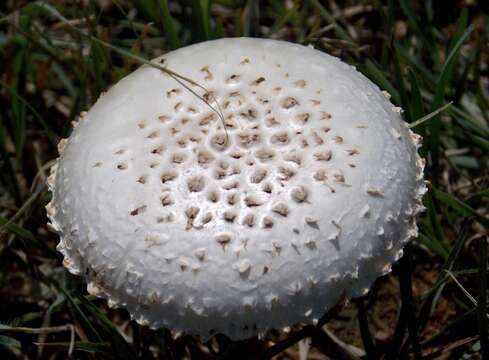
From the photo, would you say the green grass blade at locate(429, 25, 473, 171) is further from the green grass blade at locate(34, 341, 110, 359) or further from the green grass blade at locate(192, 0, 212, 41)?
the green grass blade at locate(34, 341, 110, 359)

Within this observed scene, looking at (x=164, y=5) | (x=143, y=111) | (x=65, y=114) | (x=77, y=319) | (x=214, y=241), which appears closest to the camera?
(x=214, y=241)

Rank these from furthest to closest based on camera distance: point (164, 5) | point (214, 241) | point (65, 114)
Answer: point (65, 114)
point (164, 5)
point (214, 241)

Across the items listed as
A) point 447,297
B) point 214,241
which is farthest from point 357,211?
point 447,297

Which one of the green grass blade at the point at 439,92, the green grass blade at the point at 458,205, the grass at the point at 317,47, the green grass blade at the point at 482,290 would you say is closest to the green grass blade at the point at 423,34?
the grass at the point at 317,47

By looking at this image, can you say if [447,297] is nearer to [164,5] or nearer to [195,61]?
[195,61]

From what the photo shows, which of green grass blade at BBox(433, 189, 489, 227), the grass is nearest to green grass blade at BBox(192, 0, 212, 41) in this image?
the grass

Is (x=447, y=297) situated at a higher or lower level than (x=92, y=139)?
lower
